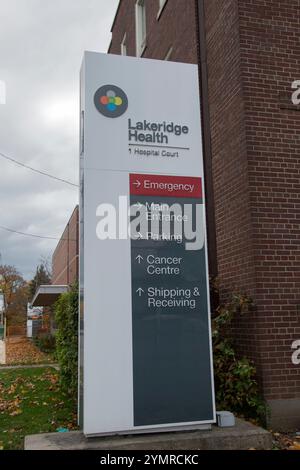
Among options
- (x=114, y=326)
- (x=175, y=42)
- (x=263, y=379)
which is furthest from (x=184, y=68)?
(x=175, y=42)

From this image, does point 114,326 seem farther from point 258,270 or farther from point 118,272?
point 258,270

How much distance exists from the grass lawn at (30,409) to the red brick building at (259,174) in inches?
112

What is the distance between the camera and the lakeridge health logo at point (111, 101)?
19.1ft

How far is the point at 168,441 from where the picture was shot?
5285 mm

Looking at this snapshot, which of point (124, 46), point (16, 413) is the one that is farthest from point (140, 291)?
point (124, 46)

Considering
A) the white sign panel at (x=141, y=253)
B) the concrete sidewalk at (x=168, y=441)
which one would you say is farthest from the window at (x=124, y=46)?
the concrete sidewalk at (x=168, y=441)

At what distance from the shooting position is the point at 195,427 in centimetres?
559

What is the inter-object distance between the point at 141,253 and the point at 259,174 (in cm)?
243

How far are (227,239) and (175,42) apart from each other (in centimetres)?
534

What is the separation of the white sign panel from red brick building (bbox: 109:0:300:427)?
126 cm

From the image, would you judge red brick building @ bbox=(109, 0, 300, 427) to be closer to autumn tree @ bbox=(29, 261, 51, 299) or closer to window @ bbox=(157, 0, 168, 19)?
window @ bbox=(157, 0, 168, 19)

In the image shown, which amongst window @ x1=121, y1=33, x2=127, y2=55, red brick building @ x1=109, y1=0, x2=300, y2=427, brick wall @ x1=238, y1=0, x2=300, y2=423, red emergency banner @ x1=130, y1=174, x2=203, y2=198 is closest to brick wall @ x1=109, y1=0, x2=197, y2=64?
window @ x1=121, y1=33, x2=127, y2=55

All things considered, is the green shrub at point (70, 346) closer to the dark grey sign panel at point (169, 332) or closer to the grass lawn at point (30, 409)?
the grass lawn at point (30, 409)

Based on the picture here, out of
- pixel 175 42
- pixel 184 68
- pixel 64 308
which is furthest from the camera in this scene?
pixel 175 42
